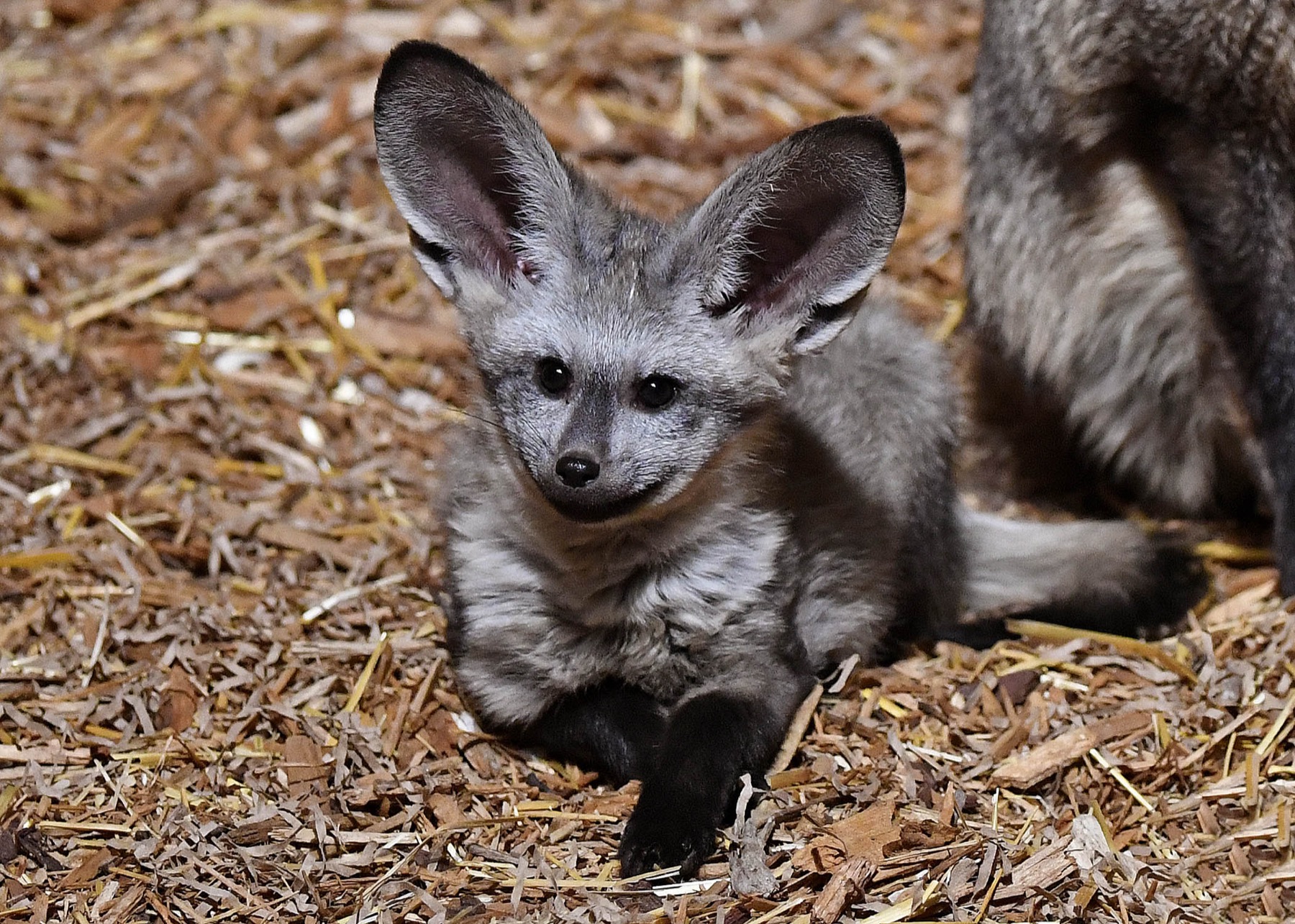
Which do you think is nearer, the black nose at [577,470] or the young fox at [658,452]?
the black nose at [577,470]

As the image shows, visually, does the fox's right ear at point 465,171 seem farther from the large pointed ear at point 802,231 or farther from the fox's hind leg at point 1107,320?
the fox's hind leg at point 1107,320

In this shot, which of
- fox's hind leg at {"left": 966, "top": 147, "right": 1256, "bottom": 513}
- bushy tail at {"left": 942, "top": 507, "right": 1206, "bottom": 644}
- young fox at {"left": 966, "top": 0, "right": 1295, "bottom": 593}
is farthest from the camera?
fox's hind leg at {"left": 966, "top": 147, "right": 1256, "bottom": 513}

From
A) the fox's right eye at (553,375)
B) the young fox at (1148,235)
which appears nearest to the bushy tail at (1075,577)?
the young fox at (1148,235)

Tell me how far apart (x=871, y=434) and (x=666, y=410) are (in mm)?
913

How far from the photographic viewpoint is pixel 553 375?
330cm

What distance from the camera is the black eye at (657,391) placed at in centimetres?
326

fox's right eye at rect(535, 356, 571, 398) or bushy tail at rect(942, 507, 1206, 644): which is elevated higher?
fox's right eye at rect(535, 356, 571, 398)

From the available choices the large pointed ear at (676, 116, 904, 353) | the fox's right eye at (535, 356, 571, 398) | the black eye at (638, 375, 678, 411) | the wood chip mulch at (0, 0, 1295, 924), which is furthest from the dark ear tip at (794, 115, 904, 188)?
the wood chip mulch at (0, 0, 1295, 924)

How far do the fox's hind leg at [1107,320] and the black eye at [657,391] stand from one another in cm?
180

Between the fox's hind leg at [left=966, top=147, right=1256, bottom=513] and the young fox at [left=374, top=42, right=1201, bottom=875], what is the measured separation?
3.24 feet

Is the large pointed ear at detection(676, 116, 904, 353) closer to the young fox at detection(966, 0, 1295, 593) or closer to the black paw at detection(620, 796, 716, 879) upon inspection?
the black paw at detection(620, 796, 716, 879)

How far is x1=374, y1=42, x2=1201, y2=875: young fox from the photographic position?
128 inches

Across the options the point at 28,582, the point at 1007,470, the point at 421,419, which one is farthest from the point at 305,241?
the point at 1007,470

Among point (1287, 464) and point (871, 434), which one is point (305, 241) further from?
point (1287, 464)
